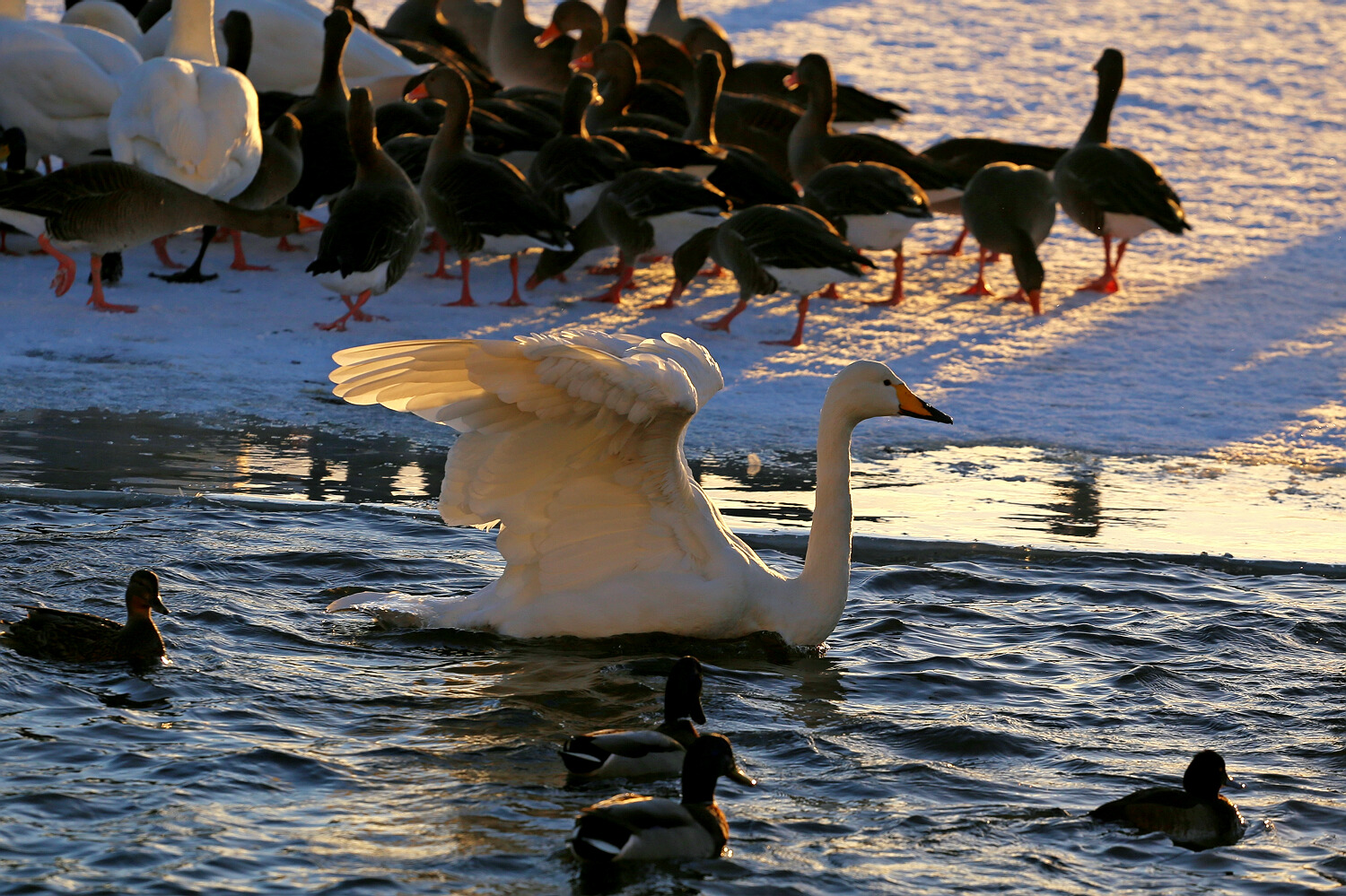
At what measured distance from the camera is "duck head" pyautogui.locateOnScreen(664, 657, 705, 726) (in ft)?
17.9

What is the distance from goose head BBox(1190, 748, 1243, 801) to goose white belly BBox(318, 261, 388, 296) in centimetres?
712

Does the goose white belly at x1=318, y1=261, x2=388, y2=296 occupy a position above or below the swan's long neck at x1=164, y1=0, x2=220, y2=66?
below

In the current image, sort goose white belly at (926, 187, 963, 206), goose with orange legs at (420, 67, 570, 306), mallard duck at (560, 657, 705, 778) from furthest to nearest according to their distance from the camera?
goose white belly at (926, 187, 963, 206) → goose with orange legs at (420, 67, 570, 306) → mallard duck at (560, 657, 705, 778)

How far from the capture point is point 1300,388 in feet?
34.4

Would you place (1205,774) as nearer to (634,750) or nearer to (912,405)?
(634,750)

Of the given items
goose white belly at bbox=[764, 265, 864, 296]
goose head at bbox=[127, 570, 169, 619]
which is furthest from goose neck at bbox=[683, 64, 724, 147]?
goose head at bbox=[127, 570, 169, 619]

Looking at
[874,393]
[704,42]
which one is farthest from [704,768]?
[704,42]

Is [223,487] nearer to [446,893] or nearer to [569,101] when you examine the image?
[446,893]

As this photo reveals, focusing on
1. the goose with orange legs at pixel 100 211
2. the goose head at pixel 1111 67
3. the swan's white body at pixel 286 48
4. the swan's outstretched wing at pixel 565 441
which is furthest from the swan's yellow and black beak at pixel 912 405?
the swan's white body at pixel 286 48

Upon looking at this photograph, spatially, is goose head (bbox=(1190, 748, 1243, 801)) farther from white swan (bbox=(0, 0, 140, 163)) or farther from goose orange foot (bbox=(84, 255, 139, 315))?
white swan (bbox=(0, 0, 140, 163))

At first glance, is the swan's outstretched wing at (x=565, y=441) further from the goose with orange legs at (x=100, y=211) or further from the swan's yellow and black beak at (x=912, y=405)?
the goose with orange legs at (x=100, y=211)

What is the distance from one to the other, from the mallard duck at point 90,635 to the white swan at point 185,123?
6178 mm

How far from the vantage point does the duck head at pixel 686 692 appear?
17.9 feet

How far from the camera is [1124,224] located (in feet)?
42.2
